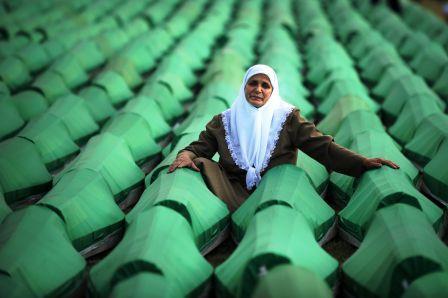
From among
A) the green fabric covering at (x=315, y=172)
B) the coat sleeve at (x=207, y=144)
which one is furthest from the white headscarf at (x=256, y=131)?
the green fabric covering at (x=315, y=172)

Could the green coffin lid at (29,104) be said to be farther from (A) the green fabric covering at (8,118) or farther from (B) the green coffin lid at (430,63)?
(B) the green coffin lid at (430,63)

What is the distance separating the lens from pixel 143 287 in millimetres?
1707

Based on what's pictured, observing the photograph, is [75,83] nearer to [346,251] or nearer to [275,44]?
[275,44]

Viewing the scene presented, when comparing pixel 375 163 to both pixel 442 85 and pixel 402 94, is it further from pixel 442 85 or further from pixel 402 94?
pixel 442 85

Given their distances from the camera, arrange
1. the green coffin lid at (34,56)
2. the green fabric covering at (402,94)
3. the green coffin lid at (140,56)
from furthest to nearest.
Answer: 1. the green coffin lid at (140,56)
2. the green coffin lid at (34,56)
3. the green fabric covering at (402,94)

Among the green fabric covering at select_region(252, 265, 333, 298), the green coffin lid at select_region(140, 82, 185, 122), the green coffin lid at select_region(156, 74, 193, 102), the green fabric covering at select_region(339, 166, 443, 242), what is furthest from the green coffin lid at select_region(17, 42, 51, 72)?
the green fabric covering at select_region(252, 265, 333, 298)

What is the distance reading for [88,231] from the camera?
236cm

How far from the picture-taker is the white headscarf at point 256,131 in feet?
8.39

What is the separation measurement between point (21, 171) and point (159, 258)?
139 cm

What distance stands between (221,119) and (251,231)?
789 millimetres

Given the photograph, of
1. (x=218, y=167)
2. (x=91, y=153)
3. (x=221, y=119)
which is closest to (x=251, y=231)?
(x=218, y=167)

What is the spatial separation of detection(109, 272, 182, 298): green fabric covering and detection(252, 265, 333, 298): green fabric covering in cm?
35

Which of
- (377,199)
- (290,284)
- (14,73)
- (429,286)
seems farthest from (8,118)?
(429,286)

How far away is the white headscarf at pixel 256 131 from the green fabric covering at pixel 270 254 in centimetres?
47
